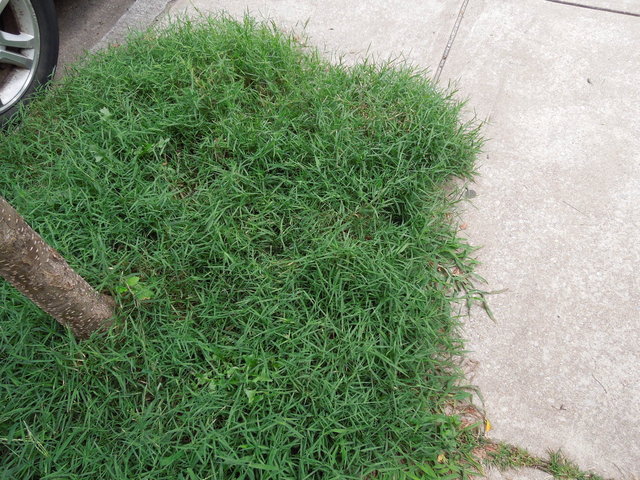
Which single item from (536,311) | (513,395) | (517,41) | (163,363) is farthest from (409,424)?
(517,41)

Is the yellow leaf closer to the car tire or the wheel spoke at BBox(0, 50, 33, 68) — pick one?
the car tire

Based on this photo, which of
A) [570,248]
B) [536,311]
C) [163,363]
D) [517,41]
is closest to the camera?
[163,363]

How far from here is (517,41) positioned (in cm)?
304

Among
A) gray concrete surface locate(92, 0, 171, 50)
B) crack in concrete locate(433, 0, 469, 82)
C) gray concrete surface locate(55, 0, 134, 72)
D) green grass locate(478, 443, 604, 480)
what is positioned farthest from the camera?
gray concrete surface locate(55, 0, 134, 72)

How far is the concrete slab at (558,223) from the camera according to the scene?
1.96 metres

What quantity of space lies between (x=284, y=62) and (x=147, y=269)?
1.41 metres

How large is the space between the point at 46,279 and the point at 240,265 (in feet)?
2.51

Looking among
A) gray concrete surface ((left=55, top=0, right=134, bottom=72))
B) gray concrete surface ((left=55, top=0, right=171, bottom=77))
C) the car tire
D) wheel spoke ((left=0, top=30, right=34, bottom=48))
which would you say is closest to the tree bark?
the car tire

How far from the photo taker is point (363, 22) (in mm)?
3213

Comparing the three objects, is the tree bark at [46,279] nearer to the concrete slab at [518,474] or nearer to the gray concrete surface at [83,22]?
the concrete slab at [518,474]

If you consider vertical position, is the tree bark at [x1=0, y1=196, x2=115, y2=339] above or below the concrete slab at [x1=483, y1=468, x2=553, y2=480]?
above

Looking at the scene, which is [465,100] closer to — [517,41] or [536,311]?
[517,41]

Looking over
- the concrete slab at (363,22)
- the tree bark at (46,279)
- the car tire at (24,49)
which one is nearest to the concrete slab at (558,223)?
the concrete slab at (363,22)

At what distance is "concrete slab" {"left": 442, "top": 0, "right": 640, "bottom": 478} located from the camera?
196cm
